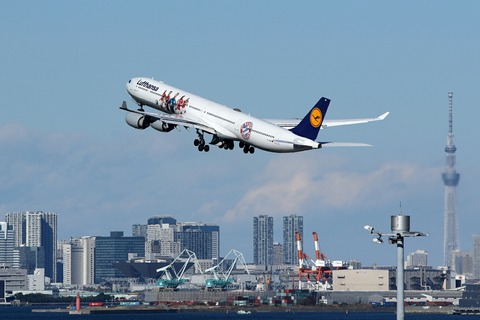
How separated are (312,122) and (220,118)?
1068 cm

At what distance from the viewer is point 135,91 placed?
159750mm

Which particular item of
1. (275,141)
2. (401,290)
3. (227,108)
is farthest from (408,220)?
(227,108)

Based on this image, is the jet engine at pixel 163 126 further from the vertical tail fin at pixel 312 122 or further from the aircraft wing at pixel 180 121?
the vertical tail fin at pixel 312 122

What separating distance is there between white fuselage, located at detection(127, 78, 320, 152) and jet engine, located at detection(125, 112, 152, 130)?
3.83 metres

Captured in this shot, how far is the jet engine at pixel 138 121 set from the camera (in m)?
150

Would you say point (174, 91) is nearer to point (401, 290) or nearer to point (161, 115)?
point (161, 115)

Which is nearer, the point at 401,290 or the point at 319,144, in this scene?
the point at 401,290

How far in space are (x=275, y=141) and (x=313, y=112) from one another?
6.30 metres

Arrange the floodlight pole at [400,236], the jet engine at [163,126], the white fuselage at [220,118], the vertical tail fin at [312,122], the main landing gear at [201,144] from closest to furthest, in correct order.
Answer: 1. the floodlight pole at [400,236]
2. the white fuselage at [220,118]
3. the vertical tail fin at [312,122]
4. the main landing gear at [201,144]
5. the jet engine at [163,126]

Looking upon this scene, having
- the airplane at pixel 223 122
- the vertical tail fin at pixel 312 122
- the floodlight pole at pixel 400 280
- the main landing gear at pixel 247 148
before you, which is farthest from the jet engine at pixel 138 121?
the floodlight pole at pixel 400 280

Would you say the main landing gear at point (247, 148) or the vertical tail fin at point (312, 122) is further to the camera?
the main landing gear at point (247, 148)

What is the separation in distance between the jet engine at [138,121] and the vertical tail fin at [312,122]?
57.2 feet

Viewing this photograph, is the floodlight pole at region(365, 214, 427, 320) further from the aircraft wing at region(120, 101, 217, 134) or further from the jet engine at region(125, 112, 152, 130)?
the jet engine at region(125, 112, 152, 130)

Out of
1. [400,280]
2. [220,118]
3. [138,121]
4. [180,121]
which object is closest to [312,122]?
[220,118]
